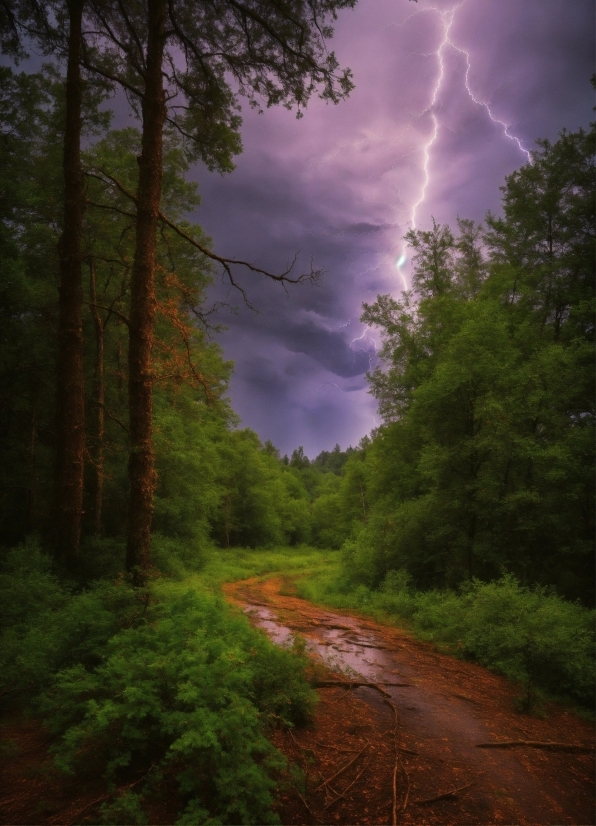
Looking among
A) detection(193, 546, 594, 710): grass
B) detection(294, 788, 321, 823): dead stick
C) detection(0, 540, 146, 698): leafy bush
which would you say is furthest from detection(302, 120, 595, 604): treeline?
detection(0, 540, 146, 698): leafy bush

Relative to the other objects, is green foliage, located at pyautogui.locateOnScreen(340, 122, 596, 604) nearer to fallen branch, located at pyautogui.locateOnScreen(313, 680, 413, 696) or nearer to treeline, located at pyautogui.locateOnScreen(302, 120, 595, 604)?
treeline, located at pyautogui.locateOnScreen(302, 120, 595, 604)

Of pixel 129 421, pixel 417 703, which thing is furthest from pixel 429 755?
pixel 129 421

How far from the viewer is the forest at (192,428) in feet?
12.6

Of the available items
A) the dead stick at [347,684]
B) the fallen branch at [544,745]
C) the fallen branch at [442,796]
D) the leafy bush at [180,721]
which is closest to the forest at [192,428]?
the leafy bush at [180,721]

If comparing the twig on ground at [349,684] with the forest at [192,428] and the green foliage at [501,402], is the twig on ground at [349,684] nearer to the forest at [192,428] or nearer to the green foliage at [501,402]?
the forest at [192,428]

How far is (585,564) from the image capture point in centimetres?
1306

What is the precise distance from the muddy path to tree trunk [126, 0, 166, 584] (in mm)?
3630

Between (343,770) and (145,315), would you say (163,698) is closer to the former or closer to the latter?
(343,770)

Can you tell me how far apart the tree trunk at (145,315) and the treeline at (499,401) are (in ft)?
34.6

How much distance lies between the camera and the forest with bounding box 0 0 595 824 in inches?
152

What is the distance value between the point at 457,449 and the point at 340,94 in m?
10.8

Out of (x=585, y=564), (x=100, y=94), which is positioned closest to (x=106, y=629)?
(x=100, y=94)

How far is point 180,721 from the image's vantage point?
3256mm

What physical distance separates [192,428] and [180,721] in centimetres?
1692
